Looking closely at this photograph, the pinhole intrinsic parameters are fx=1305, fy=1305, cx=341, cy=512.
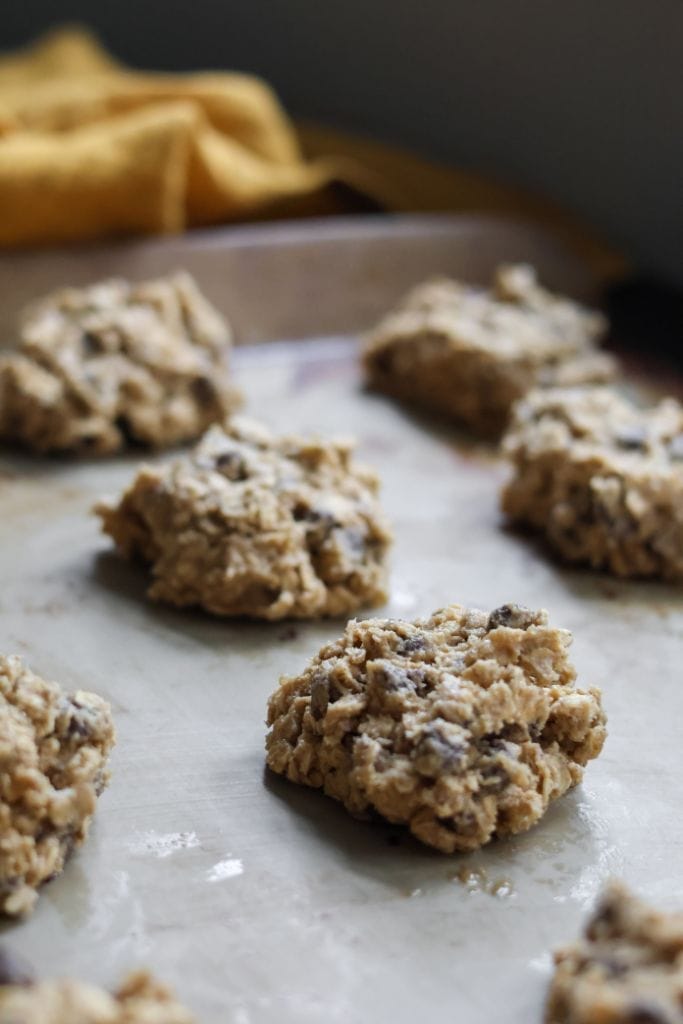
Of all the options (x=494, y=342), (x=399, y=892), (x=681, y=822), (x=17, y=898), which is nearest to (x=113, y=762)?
(x=17, y=898)

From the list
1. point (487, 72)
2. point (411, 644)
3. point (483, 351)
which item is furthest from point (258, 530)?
point (487, 72)

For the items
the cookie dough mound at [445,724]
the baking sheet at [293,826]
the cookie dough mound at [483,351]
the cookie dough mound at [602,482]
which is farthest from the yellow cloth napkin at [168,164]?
the cookie dough mound at [445,724]

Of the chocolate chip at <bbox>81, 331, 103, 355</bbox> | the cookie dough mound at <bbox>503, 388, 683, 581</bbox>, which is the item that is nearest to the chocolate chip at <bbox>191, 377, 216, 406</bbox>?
the chocolate chip at <bbox>81, 331, 103, 355</bbox>

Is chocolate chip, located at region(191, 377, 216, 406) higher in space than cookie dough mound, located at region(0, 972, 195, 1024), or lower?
lower

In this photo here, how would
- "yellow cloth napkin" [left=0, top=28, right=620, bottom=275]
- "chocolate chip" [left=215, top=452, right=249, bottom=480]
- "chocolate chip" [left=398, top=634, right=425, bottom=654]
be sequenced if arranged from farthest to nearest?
"yellow cloth napkin" [left=0, top=28, right=620, bottom=275], "chocolate chip" [left=215, top=452, right=249, bottom=480], "chocolate chip" [left=398, top=634, right=425, bottom=654]

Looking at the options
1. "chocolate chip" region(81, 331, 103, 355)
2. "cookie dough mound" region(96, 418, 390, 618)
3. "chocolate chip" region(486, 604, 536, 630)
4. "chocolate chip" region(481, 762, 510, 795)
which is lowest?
"chocolate chip" region(81, 331, 103, 355)

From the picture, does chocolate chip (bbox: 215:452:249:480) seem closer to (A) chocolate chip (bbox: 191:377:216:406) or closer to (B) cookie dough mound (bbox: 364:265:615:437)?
(A) chocolate chip (bbox: 191:377:216:406)

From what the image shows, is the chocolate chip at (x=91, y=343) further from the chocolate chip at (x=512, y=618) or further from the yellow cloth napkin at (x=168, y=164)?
the chocolate chip at (x=512, y=618)
